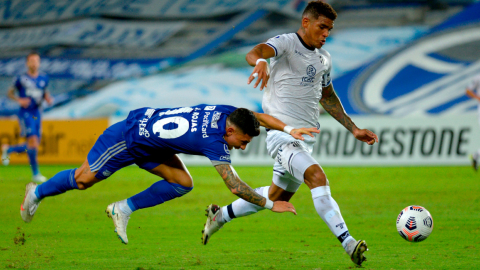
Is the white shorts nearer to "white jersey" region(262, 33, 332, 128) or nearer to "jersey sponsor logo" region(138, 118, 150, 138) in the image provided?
"white jersey" region(262, 33, 332, 128)

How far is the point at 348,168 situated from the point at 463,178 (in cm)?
327

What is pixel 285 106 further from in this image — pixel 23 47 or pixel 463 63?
pixel 23 47

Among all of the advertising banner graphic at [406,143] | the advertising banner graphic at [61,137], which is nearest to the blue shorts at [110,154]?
the advertising banner graphic at [406,143]

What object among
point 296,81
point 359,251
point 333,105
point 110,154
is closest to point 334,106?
point 333,105

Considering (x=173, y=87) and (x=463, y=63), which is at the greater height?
(x=463, y=63)

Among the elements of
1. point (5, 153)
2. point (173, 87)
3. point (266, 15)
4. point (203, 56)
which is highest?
point (266, 15)

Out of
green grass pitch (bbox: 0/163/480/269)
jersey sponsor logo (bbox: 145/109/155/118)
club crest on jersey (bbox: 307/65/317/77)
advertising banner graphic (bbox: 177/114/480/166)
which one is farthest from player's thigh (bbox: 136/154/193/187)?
advertising banner graphic (bbox: 177/114/480/166)

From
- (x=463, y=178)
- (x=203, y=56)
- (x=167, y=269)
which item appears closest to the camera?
(x=167, y=269)

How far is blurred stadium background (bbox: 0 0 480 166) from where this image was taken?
73.7 ft

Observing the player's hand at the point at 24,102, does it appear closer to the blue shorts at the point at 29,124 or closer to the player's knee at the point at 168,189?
the blue shorts at the point at 29,124

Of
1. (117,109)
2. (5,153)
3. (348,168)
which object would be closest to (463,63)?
(348,168)

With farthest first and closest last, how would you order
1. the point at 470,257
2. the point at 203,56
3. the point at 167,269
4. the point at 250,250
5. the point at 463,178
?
the point at 203,56 < the point at 463,178 < the point at 250,250 < the point at 470,257 < the point at 167,269

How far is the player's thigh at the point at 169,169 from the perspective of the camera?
569cm

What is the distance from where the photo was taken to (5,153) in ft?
40.7
